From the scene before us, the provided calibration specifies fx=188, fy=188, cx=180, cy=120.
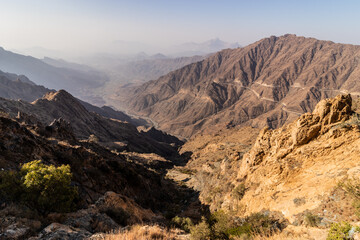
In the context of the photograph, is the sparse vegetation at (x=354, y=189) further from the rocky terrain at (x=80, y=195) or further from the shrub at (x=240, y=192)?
the rocky terrain at (x=80, y=195)

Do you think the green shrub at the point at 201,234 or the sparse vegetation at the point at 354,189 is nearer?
the sparse vegetation at the point at 354,189

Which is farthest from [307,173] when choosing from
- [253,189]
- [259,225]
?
[259,225]

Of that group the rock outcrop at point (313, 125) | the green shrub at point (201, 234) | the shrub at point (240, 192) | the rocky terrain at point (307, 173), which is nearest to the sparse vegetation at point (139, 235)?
the green shrub at point (201, 234)

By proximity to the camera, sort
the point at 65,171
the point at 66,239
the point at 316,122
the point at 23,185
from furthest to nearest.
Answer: the point at 316,122 < the point at 65,171 < the point at 23,185 < the point at 66,239

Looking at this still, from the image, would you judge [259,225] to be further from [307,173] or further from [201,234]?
[307,173]

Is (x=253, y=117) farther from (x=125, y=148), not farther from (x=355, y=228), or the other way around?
(x=355, y=228)

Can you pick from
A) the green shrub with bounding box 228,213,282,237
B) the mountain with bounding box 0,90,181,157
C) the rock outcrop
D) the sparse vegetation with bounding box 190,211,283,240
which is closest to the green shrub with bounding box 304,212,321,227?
the sparse vegetation with bounding box 190,211,283,240

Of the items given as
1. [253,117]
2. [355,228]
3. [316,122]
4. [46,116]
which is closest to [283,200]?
[355,228]

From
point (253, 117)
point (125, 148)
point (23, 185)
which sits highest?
point (23, 185)

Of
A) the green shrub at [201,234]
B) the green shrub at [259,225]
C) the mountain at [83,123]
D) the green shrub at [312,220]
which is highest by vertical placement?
the green shrub at [312,220]

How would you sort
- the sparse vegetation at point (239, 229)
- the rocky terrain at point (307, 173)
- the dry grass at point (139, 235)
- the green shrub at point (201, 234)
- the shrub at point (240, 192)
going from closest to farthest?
the dry grass at point (139, 235) → the green shrub at point (201, 234) → the sparse vegetation at point (239, 229) → the rocky terrain at point (307, 173) → the shrub at point (240, 192)
